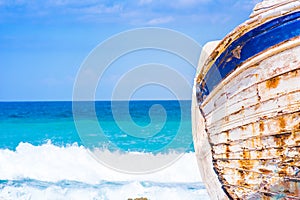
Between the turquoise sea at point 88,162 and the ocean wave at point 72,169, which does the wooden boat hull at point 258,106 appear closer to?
the turquoise sea at point 88,162

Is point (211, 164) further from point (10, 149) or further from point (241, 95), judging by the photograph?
point (10, 149)

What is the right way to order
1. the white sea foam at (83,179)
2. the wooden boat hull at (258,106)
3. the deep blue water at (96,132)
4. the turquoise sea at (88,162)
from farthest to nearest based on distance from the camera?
the deep blue water at (96,132), the turquoise sea at (88,162), the white sea foam at (83,179), the wooden boat hull at (258,106)

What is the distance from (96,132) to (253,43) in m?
23.3

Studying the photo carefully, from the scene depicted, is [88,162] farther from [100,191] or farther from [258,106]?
[258,106]

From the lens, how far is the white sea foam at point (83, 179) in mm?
12305

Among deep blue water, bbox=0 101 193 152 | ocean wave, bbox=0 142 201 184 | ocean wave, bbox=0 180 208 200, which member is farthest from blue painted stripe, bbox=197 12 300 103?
deep blue water, bbox=0 101 193 152

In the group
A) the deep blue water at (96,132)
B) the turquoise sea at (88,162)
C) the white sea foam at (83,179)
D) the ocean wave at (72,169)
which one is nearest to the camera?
the white sea foam at (83,179)

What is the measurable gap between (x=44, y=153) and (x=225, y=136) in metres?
17.7

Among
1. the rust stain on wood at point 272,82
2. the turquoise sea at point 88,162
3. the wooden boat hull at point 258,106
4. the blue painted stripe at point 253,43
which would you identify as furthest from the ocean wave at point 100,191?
the rust stain on wood at point 272,82

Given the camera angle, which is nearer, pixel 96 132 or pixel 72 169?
pixel 72 169

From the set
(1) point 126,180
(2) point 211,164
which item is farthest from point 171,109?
(2) point 211,164

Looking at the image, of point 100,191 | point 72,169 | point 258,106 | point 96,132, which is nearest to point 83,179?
point 72,169

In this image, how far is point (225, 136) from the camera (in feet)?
11.5

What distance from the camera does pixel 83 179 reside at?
1482 cm
